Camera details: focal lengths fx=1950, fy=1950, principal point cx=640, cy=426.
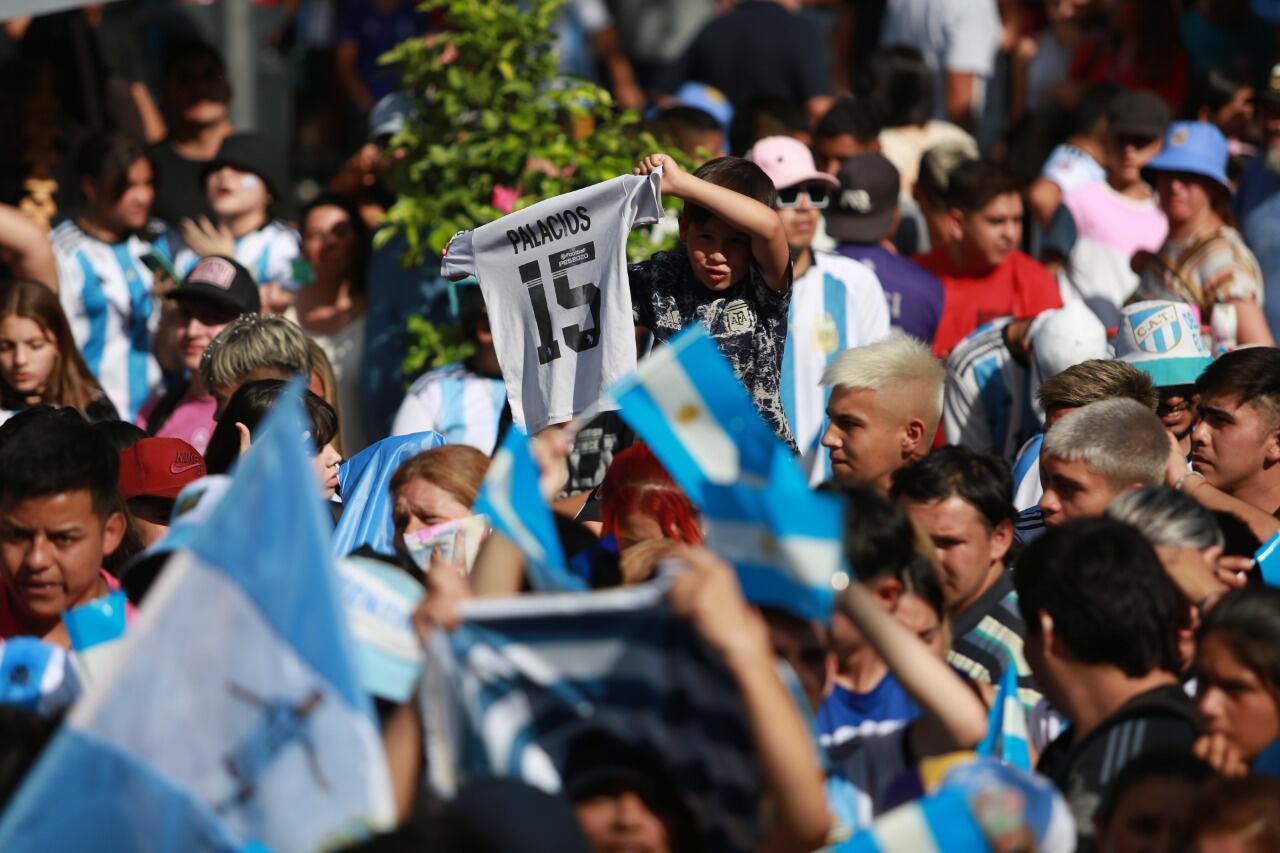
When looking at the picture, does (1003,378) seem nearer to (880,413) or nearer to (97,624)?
(880,413)

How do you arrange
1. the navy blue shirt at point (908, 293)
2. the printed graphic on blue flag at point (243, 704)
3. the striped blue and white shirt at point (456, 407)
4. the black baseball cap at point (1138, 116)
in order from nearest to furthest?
the printed graphic on blue flag at point (243, 704), the striped blue and white shirt at point (456, 407), the navy blue shirt at point (908, 293), the black baseball cap at point (1138, 116)

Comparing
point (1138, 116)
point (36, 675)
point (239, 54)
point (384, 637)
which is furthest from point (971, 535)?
point (239, 54)

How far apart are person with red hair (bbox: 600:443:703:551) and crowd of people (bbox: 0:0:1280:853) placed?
0.05 feet

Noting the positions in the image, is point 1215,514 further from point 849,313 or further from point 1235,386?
point 849,313

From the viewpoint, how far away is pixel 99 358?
862 cm

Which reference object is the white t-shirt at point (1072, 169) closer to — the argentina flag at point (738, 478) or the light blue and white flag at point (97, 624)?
the light blue and white flag at point (97, 624)

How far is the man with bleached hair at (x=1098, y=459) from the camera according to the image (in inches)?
212

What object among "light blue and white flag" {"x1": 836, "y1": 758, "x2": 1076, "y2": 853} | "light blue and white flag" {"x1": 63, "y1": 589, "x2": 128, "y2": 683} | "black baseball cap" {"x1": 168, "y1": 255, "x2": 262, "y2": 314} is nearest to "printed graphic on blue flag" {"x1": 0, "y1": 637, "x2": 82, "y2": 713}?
"light blue and white flag" {"x1": 63, "y1": 589, "x2": 128, "y2": 683}

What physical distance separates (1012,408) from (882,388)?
1.16 metres

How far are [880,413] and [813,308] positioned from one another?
1.25m

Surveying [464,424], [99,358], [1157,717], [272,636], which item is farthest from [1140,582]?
[99,358]

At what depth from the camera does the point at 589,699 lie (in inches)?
138

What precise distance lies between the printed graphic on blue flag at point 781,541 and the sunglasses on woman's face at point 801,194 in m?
4.31

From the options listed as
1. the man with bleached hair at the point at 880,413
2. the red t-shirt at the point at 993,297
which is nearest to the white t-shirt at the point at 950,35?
the red t-shirt at the point at 993,297
